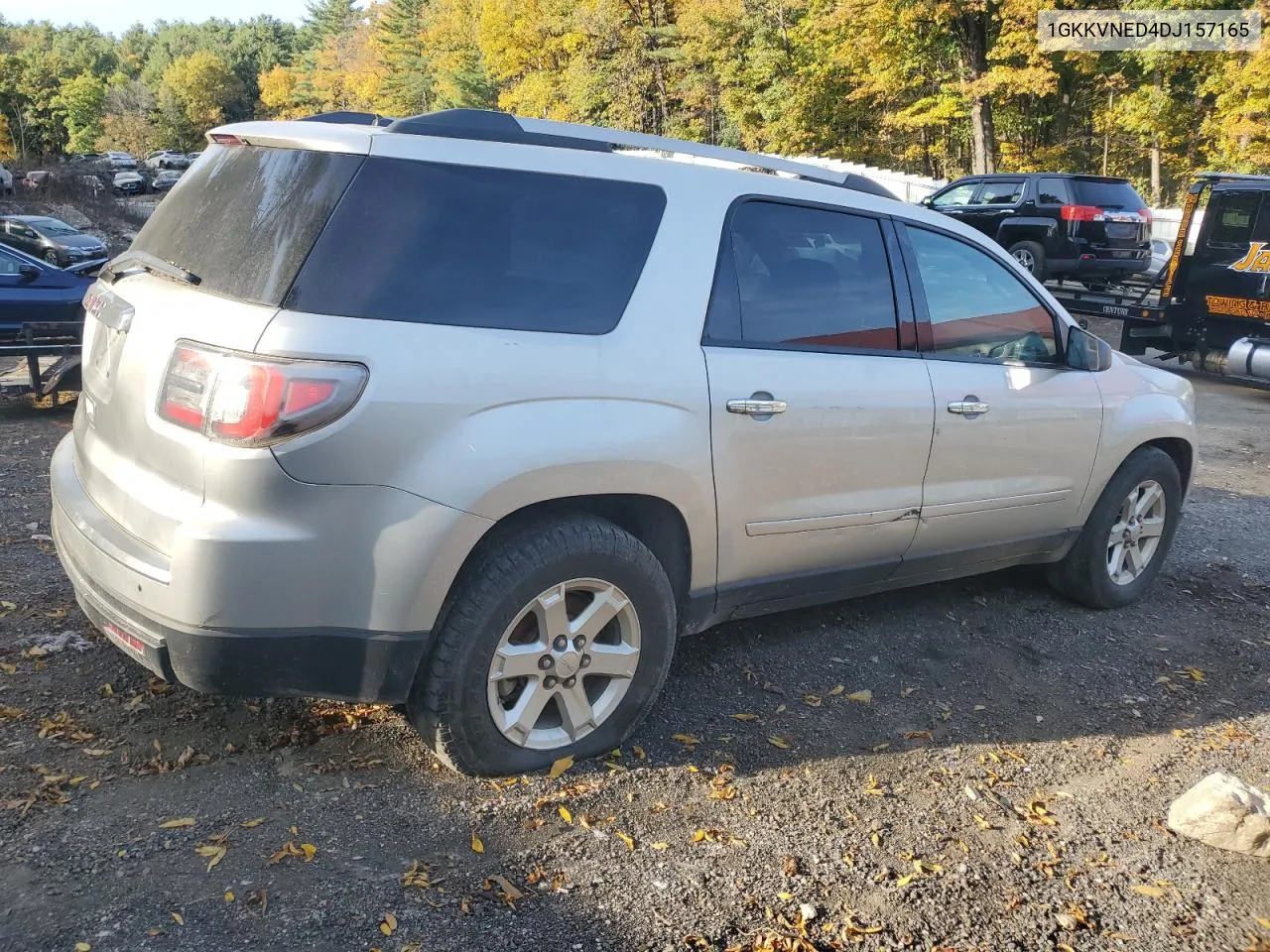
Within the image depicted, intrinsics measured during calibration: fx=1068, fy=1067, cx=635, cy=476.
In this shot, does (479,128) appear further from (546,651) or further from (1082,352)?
(1082,352)

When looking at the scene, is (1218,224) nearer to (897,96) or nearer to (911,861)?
(911,861)

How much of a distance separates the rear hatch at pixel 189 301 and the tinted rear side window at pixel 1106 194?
610 inches

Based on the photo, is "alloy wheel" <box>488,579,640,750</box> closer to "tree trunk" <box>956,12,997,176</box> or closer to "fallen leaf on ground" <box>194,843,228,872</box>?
"fallen leaf on ground" <box>194,843,228,872</box>

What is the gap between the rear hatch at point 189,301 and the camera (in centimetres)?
269

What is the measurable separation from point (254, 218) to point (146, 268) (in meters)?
0.49

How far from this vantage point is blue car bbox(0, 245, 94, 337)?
30.2 ft

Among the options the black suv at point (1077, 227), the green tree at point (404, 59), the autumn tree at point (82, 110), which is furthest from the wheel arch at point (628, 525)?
the autumn tree at point (82, 110)

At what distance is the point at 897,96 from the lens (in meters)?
36.4

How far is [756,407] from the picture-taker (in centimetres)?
336

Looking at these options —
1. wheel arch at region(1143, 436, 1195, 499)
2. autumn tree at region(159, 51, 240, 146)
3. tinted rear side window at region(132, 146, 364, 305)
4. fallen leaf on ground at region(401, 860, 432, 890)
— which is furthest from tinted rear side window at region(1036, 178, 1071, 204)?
autumn tree at region(159, 51, 240, 146)

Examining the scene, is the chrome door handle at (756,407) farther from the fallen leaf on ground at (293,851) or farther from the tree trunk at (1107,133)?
the tree trunk at (1107,133)

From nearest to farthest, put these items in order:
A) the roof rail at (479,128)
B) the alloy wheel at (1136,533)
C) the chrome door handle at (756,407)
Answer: the roof rail at (479,128) < the chrome door handle at (756,407) < the alloy wheel at (1136,533)

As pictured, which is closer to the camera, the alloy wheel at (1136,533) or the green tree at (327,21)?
the alloy wheel at (1136,533)

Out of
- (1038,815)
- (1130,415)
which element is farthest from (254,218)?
(1130,415)
